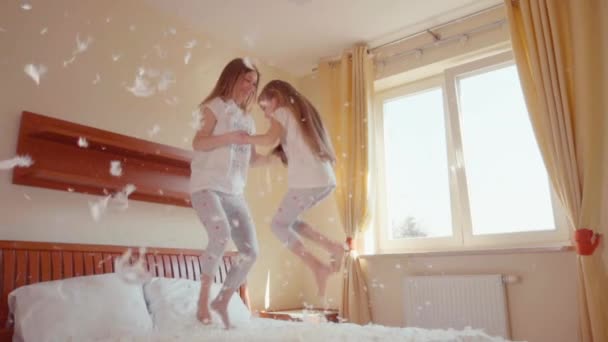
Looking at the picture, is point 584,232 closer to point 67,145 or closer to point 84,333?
point 84,333

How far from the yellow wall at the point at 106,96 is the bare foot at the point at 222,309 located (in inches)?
9.3

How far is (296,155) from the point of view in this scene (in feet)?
5.77

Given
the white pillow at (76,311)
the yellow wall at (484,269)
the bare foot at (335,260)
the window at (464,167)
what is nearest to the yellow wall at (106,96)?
the bare foot at (335,260)

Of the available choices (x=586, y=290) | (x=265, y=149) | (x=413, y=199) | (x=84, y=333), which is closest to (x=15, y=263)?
(x=84, y=333)

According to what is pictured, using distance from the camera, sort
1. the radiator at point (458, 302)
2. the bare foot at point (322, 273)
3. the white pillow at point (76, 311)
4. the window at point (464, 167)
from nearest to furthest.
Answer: the white pillow at point (76, 311)
the bare foot at point (322, 273)
the radiator at point (458, 302)
the window at point (464, 167)

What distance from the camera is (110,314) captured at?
6.48 feet

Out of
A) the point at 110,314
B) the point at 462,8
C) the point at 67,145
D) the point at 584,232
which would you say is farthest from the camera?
the point at 462,8

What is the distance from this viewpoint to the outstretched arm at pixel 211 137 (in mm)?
1729

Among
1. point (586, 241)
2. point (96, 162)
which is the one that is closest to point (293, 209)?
point (96, 162)

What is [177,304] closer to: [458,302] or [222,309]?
[222,309]

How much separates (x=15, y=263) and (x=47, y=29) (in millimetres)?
1071

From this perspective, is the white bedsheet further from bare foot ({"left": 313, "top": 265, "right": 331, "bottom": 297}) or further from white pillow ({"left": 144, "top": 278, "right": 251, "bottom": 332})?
bare foot ({"left": 313, "top": 265, "right": 331, "bottom": 297})

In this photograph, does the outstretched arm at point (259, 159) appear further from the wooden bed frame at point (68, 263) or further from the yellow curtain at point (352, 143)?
the yellow curtain at point (352, 143)

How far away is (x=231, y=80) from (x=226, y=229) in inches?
21.6
